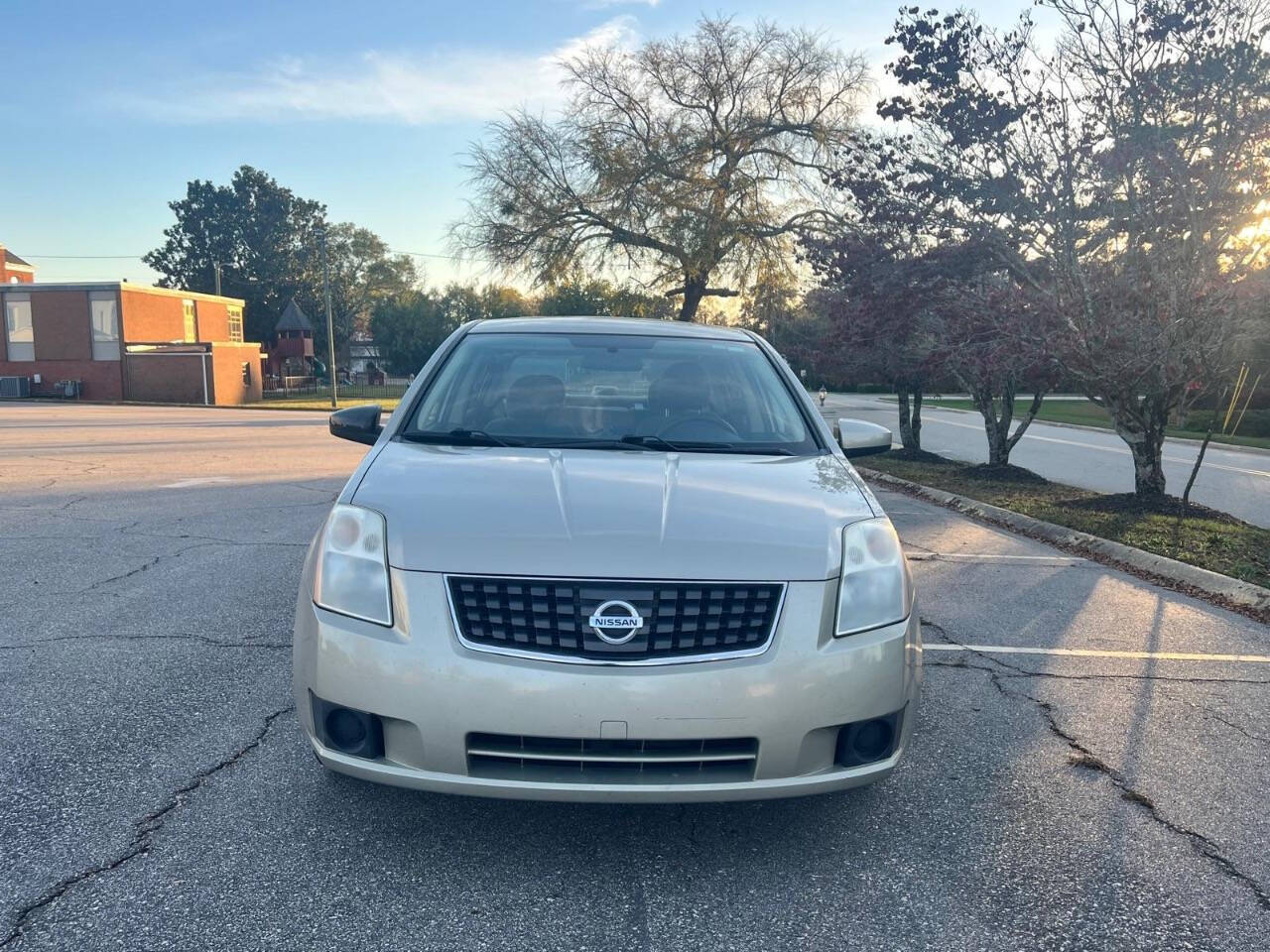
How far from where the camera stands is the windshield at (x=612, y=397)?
4.02m

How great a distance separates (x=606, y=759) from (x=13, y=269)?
8340 cm

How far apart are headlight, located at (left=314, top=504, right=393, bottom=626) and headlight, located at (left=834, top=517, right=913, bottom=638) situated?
1.32 m

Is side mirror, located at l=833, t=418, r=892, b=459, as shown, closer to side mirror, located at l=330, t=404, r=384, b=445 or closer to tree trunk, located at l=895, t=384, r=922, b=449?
side mirror, located at l=330, t=404, r=384, b=445

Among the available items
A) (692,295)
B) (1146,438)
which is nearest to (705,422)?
(1146,438)

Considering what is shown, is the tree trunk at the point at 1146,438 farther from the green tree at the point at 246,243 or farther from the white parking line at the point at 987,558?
the green tree at the point at 246,243

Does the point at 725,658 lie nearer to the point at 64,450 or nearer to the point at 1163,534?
the point at 1163,534

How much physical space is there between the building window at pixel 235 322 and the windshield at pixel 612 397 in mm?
52300

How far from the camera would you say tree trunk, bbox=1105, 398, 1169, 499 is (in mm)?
10781

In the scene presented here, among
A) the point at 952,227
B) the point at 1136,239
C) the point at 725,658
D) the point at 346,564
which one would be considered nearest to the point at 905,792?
the point at 725,658

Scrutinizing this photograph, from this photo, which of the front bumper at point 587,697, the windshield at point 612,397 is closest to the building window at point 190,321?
the windshield at point 612,397

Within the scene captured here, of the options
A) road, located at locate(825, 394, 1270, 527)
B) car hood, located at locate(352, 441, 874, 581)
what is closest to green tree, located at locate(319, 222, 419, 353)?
road, located at locate(825, 394, 1270, 527)

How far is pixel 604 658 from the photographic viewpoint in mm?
2746

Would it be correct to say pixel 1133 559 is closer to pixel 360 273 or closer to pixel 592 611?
pixel 592 611

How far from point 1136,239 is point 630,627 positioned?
9792mm
